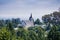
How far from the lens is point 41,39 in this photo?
103 feet

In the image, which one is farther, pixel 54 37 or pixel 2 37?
pixel 54 37

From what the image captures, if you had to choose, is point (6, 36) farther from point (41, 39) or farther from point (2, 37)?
point (41, 39)

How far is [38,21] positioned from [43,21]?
3.78m

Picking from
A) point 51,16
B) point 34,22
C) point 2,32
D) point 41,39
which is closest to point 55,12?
point 51,16

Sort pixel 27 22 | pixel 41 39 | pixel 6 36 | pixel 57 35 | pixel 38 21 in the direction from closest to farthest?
1. pixel 6 36
2. pixel 57 35
3. pixel 41 39
4. pixel 38 21
5. pixel 27 22

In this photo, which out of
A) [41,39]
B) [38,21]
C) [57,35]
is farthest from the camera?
[38,21]

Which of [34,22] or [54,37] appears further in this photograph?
[34,22]

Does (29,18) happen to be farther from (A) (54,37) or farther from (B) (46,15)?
(A) (54,37)

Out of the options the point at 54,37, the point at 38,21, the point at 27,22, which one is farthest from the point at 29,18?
the point at 54,37

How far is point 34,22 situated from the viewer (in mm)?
73562

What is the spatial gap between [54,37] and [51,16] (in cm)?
4951

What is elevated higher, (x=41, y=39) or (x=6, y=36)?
(x=6, y=36)

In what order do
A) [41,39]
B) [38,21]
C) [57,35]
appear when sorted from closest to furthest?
[57,35]
[41,39]
[38,21]

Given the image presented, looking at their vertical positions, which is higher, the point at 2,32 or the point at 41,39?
the point at 2,32
